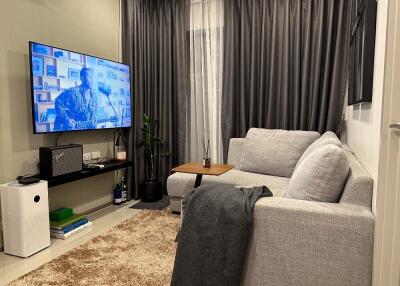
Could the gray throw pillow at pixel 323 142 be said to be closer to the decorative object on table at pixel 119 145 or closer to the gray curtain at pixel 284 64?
the gray curtain at pixel 284 64

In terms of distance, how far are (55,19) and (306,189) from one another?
283cm

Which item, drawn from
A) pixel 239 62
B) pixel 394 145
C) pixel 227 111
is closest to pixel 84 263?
pixel 394 145

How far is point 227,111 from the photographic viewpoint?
13.1 feet

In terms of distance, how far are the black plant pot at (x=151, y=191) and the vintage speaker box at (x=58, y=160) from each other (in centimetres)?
117

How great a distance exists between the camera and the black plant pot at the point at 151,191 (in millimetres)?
4020

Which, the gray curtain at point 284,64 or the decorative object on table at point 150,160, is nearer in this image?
the gray curtain at point 284,64

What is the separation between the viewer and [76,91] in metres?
3.12

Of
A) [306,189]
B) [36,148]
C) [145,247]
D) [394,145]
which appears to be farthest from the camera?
[36,148]

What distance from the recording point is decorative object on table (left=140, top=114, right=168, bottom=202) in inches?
159

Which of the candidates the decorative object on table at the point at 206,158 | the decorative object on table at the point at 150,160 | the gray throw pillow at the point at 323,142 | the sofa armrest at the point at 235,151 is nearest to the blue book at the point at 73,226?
the decorative object on table at the point at 150,160

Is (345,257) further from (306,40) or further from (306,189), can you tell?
(306,40)

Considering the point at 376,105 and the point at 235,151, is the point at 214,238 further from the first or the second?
the point at 235,151

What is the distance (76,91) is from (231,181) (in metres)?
1.79

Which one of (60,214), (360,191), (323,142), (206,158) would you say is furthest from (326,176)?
(60,214)
